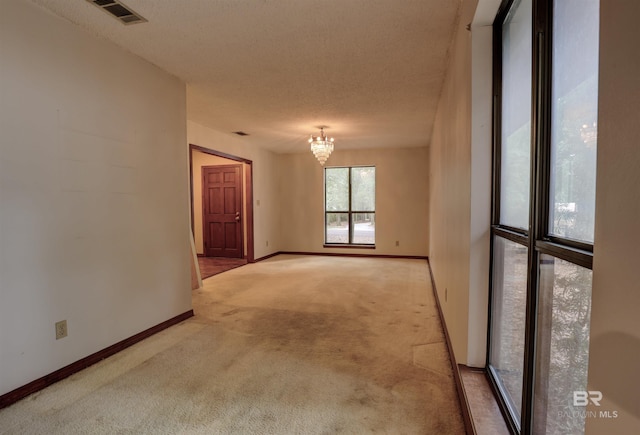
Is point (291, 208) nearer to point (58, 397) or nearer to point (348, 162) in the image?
point (348, 162)

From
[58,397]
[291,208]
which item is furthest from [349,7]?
[291,208]

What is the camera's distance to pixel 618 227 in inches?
24.1

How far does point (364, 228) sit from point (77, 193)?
600 cm

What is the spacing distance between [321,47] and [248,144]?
13.5 ft

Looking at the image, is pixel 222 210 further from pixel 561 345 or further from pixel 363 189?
pixel 561 345

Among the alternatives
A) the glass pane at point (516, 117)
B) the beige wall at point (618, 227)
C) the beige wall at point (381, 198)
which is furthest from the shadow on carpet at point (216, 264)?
the beige wall at point (618, 227)

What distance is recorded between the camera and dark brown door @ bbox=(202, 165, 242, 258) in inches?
274

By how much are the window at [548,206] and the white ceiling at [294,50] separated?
0.93 m

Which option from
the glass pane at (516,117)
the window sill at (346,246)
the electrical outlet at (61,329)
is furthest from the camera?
the window sill at (346,246)

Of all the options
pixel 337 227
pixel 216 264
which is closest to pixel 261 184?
pixel 216 264

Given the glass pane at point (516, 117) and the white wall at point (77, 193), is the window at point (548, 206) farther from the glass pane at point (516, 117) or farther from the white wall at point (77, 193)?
the white wall at point (77, 193)

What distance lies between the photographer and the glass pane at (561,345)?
90cm

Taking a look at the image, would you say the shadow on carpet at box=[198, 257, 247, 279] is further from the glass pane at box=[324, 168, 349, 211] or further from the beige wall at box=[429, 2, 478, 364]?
the beige wall at box=[429, 2, 478, 364]

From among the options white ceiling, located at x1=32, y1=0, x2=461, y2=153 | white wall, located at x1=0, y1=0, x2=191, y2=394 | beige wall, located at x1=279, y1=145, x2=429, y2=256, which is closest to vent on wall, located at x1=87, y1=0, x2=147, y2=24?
white ceiling, located at x1=32, y1=0, x2=461, y2=153
